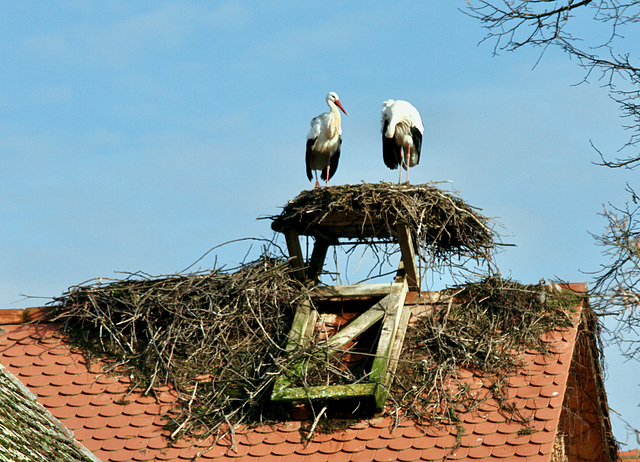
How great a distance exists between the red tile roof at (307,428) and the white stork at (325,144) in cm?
519

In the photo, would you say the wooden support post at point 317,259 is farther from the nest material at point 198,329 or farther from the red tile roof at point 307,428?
the red tile roof at point 307,428

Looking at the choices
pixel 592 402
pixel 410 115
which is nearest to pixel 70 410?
pixel 592 402

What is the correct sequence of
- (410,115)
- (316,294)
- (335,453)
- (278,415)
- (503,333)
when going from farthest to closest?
(410,115) < (316,294) < (503,333) < (278,415) < (335,453)

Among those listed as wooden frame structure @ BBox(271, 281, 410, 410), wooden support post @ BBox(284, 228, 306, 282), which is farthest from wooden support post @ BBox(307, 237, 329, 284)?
wooden frame structure @ BBox(271, 281, 410, 410)

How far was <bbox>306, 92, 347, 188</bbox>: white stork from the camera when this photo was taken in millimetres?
11906

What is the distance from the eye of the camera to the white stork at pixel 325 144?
11906mm

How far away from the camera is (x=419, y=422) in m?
6.52

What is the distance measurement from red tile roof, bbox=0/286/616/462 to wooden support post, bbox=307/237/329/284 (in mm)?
1939

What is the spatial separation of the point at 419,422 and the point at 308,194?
2.66 m

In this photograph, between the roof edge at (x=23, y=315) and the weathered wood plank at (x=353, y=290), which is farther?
the roof edge at (x=23, y=315)

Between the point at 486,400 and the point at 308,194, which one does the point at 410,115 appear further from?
the point at 486,400

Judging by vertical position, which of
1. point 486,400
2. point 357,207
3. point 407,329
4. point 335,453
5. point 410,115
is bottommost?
point 335,453

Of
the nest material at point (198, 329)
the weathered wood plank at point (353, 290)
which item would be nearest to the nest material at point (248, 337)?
the nest material at point (198, 329)

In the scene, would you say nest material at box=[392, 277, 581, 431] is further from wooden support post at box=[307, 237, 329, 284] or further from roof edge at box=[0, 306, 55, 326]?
roof edge at box=[0, 306, 55, 326]
